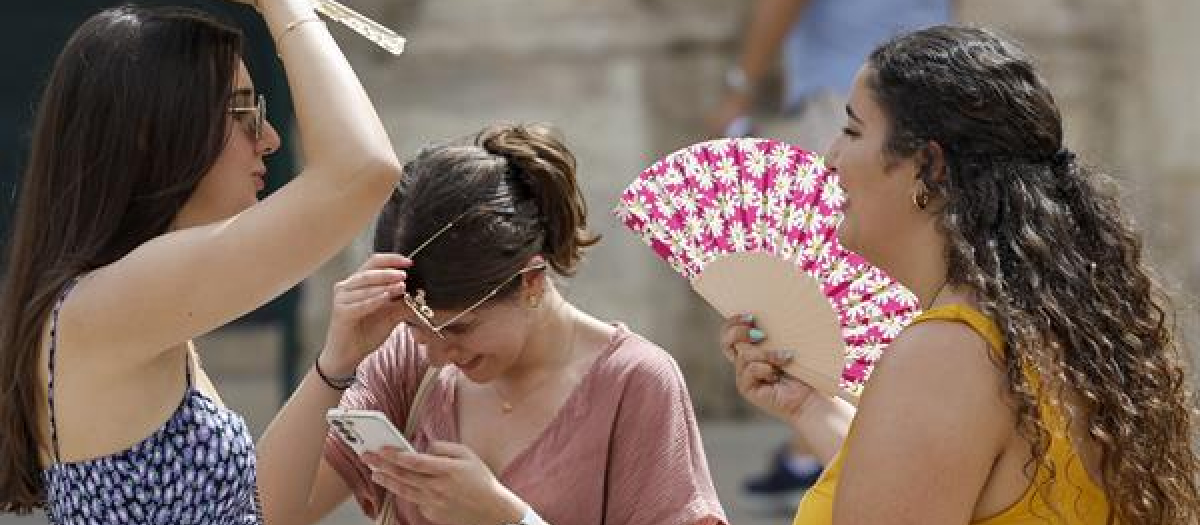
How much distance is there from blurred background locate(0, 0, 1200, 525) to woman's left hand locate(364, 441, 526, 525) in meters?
4.76

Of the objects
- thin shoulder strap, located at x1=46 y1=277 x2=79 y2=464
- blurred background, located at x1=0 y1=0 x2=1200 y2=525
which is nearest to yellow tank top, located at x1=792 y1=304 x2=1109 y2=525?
thin shoulder strap, located at x1=46 y1=277 x2=79 y2=464

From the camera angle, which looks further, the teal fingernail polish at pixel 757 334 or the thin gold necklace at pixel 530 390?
the thin gold necklace at pixel 530 390

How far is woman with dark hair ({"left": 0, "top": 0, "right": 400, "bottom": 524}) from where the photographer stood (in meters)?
2.92

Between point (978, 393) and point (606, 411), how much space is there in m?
0.95

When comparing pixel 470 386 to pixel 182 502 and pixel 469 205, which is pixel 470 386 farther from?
pixel 182 502

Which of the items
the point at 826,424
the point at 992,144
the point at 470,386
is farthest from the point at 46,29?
the point at 992,144

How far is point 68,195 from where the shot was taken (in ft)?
10.0

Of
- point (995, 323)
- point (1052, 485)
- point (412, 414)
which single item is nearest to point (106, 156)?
point (412, 414)

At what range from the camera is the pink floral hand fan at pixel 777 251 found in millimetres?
3461

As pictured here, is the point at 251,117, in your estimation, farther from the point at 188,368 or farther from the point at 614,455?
the point at 614,455

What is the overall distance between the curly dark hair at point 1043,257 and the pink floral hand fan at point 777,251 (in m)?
0.50

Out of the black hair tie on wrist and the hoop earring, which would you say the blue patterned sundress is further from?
the hoop earring

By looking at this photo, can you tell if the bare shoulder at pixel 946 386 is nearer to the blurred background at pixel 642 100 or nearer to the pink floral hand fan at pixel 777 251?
the pink floral hand fan at pixel 777 251

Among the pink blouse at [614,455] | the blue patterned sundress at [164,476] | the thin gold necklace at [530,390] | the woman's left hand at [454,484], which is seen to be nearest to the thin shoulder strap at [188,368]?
the blue patterned sundress at [164,476]
